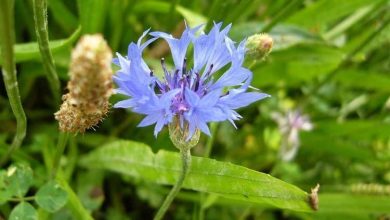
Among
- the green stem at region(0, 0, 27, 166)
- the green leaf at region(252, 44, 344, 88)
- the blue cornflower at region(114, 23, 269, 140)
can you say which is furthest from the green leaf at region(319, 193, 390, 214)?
the green stem at region(0, 0, 27, 166)

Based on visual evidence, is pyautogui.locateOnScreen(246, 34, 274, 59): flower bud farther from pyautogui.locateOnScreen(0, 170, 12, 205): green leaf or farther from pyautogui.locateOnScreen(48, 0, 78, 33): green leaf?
pyautogui.locateOnScreen(48, 0, 78, 33): green leaf

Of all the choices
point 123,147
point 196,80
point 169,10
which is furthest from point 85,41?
point 169,10

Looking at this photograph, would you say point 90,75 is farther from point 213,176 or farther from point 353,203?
point 353,203

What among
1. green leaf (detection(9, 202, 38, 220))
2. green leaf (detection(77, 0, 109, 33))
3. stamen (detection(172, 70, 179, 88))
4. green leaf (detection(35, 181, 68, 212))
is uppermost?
green leaf (detection(77, 0, 109, 33))

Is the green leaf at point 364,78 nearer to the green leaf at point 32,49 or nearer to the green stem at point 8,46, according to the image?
the green leaf at point 32,49

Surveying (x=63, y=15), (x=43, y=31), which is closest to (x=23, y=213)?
(x=43, y=31)

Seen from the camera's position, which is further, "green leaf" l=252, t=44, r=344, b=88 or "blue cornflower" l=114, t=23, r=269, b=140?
"green leaf" l=252, t=44, r=344, b=88
